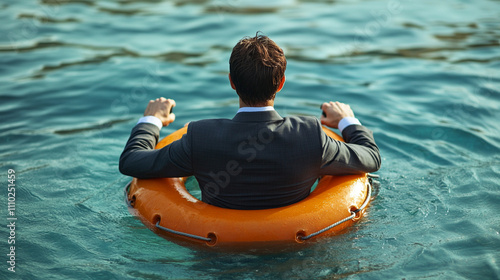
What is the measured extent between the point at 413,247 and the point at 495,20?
748 centimetres

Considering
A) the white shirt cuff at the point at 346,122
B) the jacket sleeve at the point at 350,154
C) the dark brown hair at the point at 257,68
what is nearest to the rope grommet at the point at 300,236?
the jacket sleeve at the point at 350,154

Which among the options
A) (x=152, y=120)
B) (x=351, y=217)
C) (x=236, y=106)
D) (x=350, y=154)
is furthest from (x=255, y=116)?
(x=236, y=106)

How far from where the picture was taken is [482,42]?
886 centimetres

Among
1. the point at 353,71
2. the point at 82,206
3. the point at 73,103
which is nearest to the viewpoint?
the point at 82,206

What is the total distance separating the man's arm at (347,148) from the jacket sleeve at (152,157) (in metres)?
0.90

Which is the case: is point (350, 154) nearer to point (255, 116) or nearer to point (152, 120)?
point (255, 116)

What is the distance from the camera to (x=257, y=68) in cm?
338

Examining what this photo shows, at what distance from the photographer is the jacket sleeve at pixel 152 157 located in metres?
3.60

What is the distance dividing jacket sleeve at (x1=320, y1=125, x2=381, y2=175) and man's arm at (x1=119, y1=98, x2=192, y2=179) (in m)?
0.90

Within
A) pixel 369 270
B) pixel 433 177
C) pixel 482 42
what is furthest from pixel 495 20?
pixel 369 270

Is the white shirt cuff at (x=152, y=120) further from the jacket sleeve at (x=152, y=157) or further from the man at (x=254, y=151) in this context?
the man at (x=254, y=151)

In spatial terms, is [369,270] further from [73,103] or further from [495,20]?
[495,20]

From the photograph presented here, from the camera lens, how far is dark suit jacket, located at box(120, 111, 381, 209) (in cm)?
346

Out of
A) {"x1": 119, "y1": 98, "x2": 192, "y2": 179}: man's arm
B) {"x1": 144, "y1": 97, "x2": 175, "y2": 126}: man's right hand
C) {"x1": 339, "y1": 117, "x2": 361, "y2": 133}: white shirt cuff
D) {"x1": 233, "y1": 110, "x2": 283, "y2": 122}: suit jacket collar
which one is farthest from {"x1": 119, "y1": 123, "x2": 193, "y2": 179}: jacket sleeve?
{"x1": 339, "y1": 117, "x2": 361, "y2": 133}: white shirt cuff
